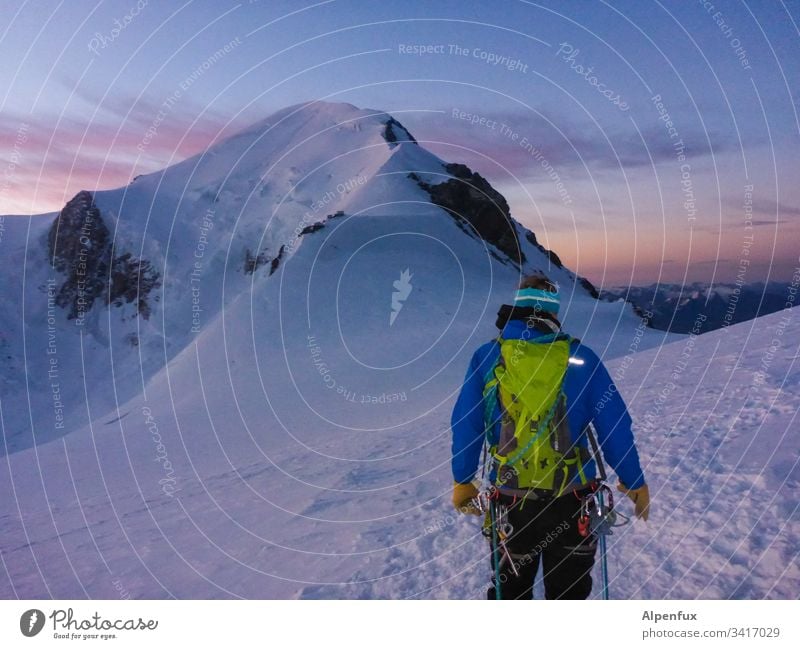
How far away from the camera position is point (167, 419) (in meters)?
17.4

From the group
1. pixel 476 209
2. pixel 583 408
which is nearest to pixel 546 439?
pixel 583 408

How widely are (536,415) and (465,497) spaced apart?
0.90m

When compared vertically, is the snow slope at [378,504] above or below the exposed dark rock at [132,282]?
below
